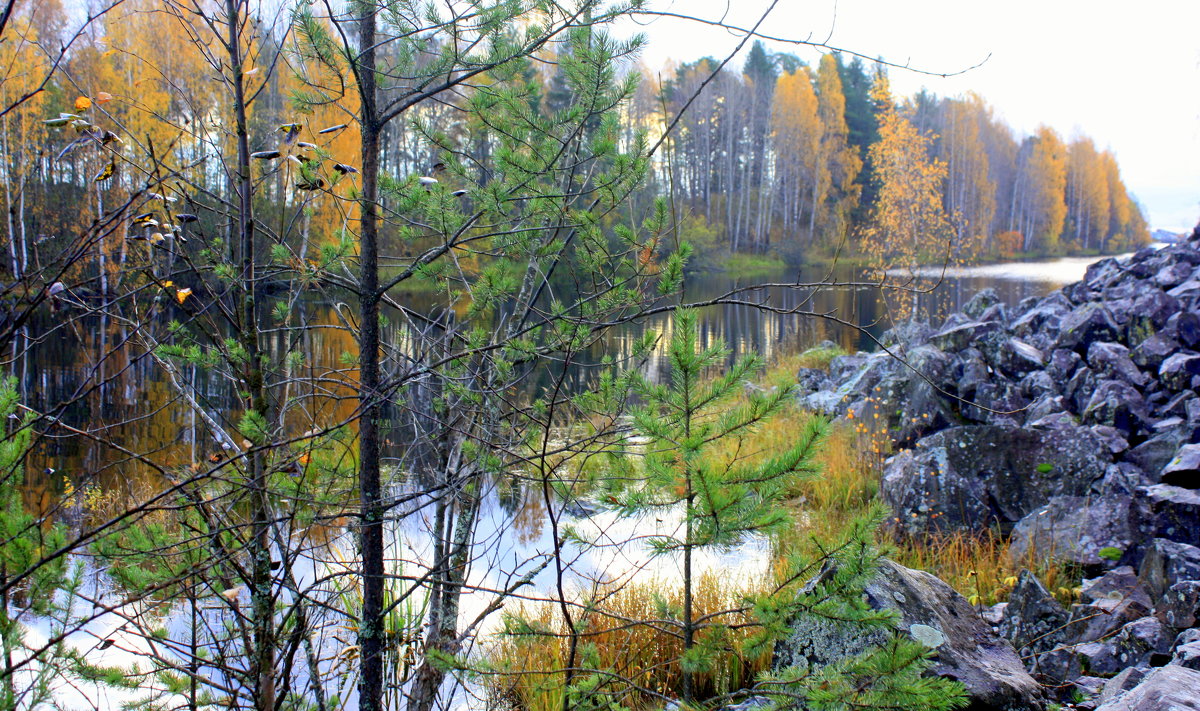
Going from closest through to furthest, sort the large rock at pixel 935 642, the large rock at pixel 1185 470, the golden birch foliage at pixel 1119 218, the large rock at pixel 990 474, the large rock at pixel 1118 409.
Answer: the large rock at pixel 935 642 → the large rock at pixel 1185 470 → the large rock at pixel 990 474 → the large rock at pixel 1118 409 → the golden birch foliage at pixel 1119 218

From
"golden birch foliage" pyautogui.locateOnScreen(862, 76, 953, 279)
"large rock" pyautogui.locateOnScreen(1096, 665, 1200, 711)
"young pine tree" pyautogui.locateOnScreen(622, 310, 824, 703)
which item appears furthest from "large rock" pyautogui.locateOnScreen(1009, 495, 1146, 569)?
"golden birch foliage" pyautogui.locateOnScreen(862, 76, 953, 279)

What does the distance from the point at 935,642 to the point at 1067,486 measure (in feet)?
9.23

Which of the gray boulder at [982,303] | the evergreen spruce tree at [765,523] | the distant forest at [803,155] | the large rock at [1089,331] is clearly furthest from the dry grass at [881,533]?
the distant forest at [803,155]

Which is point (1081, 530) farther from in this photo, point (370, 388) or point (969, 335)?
point (969, 335)

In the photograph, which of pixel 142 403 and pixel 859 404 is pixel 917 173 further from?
pixel 142 403

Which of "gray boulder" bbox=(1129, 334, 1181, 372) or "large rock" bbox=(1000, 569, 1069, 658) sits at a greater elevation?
"gray boulder" bbox=(1129, 334, 1181, 372)

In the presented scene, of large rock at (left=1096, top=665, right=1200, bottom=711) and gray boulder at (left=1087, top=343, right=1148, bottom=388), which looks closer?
large rock at (left=1096, top=665, right=1200, bottom=711)

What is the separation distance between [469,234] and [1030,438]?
13.6 ft

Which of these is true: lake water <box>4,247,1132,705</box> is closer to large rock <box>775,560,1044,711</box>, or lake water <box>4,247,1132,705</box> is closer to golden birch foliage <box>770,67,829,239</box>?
large rock <box>775,560,1044,711</box>

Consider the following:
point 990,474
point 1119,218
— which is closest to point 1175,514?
point 990,474

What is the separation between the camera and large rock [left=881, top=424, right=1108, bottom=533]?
4.67m

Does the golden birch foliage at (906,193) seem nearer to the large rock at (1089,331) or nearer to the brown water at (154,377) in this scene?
the brown water at (154,377)

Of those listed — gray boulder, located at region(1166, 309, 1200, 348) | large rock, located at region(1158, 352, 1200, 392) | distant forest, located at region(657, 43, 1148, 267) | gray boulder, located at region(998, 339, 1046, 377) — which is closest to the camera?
large rock, located at region(1158, 352, 1200, 392)

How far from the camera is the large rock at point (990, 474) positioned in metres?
4.67
